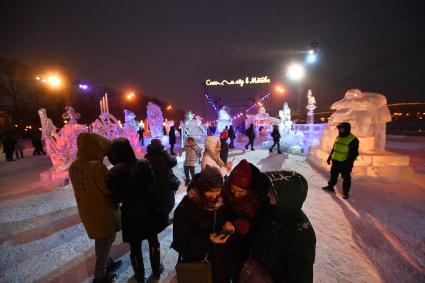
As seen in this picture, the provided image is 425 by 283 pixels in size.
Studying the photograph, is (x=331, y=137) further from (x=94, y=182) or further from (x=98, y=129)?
(x=98, y=129)

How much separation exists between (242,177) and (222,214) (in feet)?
0.97

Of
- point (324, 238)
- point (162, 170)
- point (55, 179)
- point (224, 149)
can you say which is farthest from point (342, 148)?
point (55, 179)

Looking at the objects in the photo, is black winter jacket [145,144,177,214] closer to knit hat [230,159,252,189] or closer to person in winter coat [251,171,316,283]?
knit hat [230,159,252,189]

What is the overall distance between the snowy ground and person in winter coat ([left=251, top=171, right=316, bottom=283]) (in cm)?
166

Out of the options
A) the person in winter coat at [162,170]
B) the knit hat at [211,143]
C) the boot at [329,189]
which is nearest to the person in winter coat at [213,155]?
the knit hat at [211,143]

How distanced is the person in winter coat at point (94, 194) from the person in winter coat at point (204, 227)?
46.2 inches

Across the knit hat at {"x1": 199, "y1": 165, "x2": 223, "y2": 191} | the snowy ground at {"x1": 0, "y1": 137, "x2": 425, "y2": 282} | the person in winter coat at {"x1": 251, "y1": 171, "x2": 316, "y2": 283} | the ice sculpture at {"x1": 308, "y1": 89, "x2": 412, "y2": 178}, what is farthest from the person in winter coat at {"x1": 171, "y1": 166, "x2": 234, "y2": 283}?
the ice sculpture at {"x1": 308, "y1": 89, "x2": 412, "y2": 178}

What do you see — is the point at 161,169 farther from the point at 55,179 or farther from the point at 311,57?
the point at 311,57

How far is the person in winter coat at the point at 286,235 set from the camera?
4.33 ft

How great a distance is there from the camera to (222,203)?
163 centimetres

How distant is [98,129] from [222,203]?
9766 millimetres

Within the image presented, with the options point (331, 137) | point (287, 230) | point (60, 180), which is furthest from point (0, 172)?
point (331, 137)

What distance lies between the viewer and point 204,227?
1.55 m

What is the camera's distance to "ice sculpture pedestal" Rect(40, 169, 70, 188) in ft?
21.6
